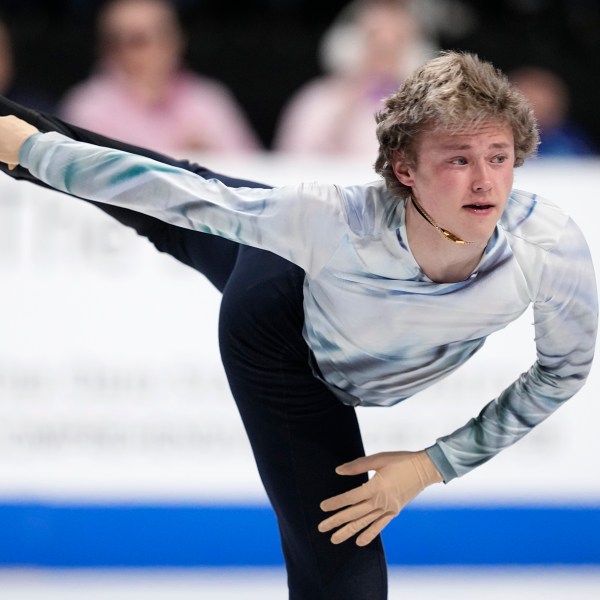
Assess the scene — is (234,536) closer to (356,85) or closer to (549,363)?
(356,85)

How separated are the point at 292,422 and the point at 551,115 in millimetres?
3247

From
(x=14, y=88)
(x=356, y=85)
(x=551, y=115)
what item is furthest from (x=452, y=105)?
(x=14, y=88)

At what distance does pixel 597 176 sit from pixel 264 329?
257 centimetres

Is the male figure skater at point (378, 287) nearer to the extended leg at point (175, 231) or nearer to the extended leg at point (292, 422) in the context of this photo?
the extended leg at point (292, 422)

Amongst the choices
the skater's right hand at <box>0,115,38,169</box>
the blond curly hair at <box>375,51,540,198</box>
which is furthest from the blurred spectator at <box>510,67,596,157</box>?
the skater's right hand at <box>0,115,38,169</box>

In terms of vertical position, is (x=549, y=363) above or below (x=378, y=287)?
below

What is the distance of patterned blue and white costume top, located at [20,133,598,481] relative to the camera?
8.39 ft

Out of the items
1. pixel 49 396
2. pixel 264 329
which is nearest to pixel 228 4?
pixel 49 396

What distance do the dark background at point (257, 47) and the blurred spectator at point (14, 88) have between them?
0.14 metres

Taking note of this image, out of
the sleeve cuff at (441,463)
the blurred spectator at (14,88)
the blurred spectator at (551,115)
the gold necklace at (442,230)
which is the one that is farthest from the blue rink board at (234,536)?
the gold necklace at (442,230)

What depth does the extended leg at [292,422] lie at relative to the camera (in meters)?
2.82

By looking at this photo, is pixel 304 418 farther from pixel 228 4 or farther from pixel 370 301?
pixel 228 4

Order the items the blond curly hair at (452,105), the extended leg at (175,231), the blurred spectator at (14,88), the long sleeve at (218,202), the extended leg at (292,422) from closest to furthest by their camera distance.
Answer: the blond curly hair at (452,105) < the long sleeve at (218,202) < the extended leg at (292,422) < the extended leg at (175,231) < the blurred spectator at (14,88)

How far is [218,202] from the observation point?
255 cm
